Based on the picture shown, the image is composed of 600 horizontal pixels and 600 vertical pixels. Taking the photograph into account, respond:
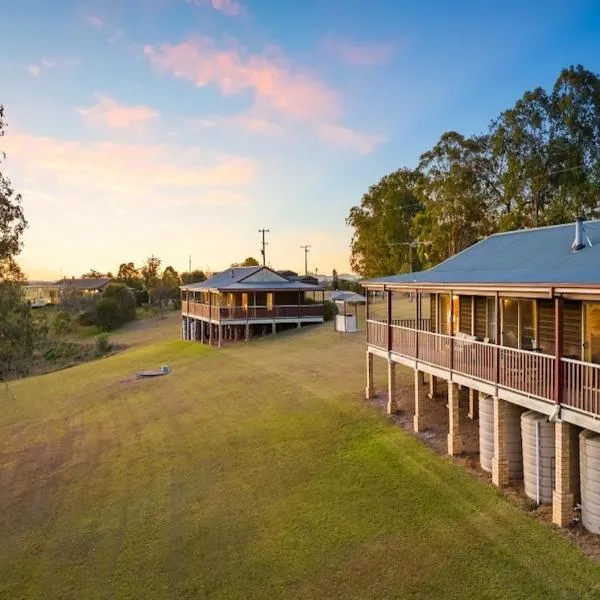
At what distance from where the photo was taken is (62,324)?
67.9 meters

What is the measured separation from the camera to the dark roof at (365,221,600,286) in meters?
12.0

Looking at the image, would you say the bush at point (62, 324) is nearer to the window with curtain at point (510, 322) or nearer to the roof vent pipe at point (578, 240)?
the window with curtain at point (510, 322)

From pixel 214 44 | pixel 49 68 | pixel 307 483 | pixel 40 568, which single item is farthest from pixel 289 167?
pixel 40 568

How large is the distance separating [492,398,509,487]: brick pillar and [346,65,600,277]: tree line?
2592 centimetres

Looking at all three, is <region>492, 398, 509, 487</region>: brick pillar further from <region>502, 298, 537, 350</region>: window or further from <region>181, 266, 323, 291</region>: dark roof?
<region>181, 266, 323, 291</region>: dark roof

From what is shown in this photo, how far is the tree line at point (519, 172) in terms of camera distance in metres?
40.1

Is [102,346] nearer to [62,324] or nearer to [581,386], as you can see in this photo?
[62,324]

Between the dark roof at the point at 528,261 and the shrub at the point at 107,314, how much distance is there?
56.2 m

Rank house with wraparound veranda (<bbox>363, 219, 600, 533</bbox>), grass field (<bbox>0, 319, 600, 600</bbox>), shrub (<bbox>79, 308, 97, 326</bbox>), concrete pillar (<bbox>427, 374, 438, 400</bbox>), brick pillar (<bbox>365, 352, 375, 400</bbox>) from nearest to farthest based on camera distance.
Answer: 1. grass field (<bbox>0, 319, 600, 600</bbox>)
2. house with wraparound veranda (<bbox>363, 219, 600, 533</bbox>)
3. concrete pillar (<bbox>427, 374, 438, 400</bbox>)
4. brick pillar (<bbox>365, 352, 375, 400</bbox>)
5. shrub (<bbox>79, 308, 97, 326</bbox>)

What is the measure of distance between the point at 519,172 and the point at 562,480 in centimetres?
3639

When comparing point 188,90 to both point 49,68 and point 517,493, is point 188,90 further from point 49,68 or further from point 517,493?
point 517,493

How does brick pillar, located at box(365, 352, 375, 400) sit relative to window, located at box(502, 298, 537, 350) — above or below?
below

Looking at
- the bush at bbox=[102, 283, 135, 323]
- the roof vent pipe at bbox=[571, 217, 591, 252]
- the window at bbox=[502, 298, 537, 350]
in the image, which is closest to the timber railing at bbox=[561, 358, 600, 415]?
the window at bbox=[502, 298, 537, 350]

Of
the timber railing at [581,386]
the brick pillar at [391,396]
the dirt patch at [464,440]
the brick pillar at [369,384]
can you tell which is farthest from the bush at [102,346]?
the timber railing at [581,386]
